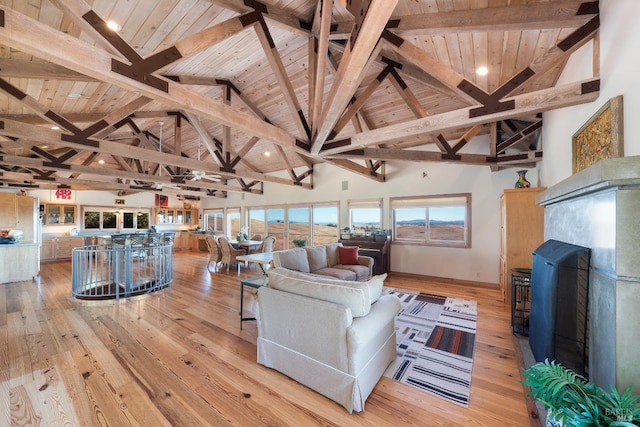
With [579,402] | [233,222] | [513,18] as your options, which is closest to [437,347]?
[579,402]

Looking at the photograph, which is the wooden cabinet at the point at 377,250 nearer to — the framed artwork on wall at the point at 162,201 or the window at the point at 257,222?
the window at the point at 257,222

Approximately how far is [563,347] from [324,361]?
1826 mm

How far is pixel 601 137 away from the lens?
218 cm

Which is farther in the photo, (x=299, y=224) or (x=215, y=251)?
(x=299, y=224)

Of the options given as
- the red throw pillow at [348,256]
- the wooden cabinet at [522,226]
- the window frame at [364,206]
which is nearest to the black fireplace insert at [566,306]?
the wooden cabinet at [522,226]

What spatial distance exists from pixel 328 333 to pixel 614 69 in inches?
127

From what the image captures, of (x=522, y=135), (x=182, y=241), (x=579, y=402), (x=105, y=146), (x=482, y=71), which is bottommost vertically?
(x=182, y=241)

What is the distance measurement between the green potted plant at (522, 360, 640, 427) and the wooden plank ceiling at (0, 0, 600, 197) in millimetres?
2184

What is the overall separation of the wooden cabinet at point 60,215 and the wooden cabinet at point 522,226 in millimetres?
14102

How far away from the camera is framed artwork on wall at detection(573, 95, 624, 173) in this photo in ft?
6.30

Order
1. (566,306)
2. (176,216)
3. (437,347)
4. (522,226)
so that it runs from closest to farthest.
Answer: (566,306) → (437,347) → (522,226) → (176,216)

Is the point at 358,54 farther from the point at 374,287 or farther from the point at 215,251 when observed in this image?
the point at 215,251

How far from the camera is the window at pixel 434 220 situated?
5992mm

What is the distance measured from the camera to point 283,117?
654cm
